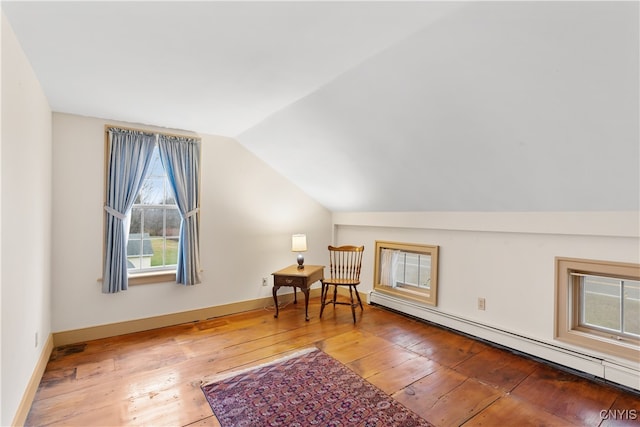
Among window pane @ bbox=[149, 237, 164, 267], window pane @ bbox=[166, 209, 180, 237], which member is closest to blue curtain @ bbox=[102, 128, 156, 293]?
window pane @ bbox=[149, 237, 164, 267]

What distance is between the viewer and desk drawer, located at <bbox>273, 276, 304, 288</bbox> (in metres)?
3.83

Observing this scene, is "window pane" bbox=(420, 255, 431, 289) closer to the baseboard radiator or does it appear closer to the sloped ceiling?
the baseboard radiator

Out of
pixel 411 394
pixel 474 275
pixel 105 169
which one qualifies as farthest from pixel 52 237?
pixel 474 275

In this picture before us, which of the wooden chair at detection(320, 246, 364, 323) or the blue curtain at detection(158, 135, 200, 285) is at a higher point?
the blue curtain at detection(158, 135, 200, 285)

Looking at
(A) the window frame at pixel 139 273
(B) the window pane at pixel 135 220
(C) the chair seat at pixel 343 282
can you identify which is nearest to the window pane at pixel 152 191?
(B) the window pane at pixel 135 220

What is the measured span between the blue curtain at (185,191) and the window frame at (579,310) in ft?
11.7

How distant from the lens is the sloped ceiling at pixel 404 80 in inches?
60.8

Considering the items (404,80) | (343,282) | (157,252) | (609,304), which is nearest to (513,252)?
(609,304)

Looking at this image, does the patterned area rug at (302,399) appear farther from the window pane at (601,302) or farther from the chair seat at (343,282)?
the window pane at (601,302)

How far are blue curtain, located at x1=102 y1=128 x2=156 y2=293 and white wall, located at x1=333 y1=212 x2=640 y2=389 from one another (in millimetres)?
3016

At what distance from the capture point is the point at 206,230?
384cm

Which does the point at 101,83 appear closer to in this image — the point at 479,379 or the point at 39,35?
the point at 39,35

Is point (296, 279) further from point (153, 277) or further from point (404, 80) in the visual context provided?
point (404, 80)

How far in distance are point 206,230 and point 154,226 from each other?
56 cm
